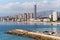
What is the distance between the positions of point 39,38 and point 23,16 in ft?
486

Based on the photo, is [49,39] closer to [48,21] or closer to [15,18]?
[48,21]

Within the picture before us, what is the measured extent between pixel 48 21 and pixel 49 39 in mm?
128822

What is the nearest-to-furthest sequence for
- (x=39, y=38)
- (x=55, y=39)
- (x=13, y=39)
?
(x=55, y=39), (x=39, y=38), (x=13, y=39)

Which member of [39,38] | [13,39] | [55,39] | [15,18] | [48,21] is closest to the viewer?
[55,39]

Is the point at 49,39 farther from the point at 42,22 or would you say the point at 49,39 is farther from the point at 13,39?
the point at 42,22

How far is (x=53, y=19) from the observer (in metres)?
153

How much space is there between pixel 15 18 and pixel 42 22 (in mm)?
23648

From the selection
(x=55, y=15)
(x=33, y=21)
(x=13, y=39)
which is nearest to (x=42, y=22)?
(x=33, y=21)

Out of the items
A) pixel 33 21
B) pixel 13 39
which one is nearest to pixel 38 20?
pixel 33 21

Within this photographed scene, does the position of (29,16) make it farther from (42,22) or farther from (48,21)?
(48,21)

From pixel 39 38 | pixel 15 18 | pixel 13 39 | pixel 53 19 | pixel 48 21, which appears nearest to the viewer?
pixel 39 38

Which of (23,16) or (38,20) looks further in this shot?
(23,16)

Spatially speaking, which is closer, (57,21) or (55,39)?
(55,39)

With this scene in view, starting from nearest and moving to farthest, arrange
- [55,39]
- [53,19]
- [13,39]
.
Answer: [55,39] → [13,39] → [53,19]
